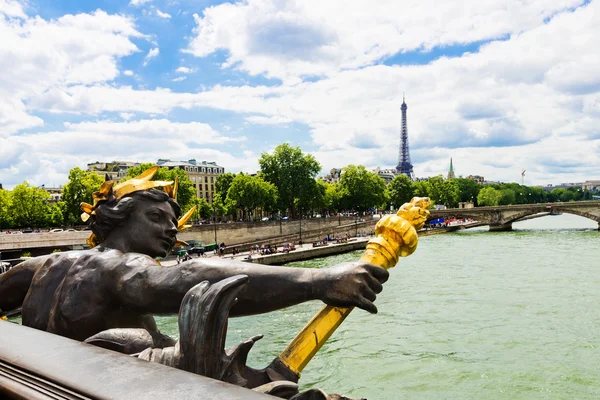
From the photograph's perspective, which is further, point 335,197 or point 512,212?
point 335,197

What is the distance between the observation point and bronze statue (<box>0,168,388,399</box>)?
170 cm

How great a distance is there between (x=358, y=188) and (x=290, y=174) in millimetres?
12008

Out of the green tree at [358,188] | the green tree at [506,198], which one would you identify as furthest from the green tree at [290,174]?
the green tree at [506,198]

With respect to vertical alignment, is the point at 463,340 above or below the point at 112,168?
below

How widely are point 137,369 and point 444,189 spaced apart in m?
92.8

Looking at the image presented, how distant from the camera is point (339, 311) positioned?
1.94 m

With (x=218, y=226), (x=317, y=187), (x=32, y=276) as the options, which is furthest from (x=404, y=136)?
(x=32, y=276)

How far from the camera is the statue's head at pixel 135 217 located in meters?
2.51

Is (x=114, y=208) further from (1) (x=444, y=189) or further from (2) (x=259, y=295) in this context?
(1) (x=444, y=189)

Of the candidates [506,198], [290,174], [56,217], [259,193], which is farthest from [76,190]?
[506,198]

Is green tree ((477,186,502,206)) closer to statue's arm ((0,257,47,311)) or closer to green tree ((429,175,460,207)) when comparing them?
green tree ((429,175,460,207))

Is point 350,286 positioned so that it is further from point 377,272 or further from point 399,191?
point 399,191

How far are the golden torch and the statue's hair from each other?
1.07 m

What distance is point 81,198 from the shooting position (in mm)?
42969
